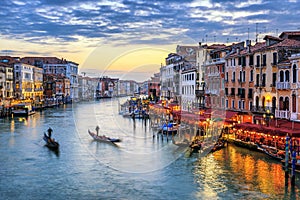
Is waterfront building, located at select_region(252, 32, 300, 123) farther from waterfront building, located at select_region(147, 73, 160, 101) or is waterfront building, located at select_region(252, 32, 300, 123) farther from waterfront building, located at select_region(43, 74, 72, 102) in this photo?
waterfront building, located at select_region(43, 74, 72, 102)

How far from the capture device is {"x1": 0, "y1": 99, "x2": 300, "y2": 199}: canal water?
10.0 meters

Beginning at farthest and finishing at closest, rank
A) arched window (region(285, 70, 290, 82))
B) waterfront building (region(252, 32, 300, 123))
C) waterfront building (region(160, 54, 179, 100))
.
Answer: waterfront building (region(160, 54, 179, 100)), waterfront building (region(252, 32, 300, 123)), arched window (region(285, 70, 290, 82))

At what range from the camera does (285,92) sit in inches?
601

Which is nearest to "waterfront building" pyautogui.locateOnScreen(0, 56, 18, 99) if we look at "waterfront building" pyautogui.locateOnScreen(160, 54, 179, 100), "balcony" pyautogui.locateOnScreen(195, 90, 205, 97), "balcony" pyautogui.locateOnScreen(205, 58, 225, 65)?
"waterfront building" pyautogui.locateOnScreen(160, 54, 179, 100)

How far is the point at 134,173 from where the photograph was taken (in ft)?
39.1

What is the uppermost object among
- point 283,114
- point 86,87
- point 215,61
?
point 215,61

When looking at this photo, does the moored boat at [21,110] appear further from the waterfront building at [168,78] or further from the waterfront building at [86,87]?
the waterfront building at [86,87]

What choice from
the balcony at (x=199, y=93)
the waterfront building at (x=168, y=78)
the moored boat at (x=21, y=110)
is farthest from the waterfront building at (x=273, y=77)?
the moored boat at (x=21, y=110)

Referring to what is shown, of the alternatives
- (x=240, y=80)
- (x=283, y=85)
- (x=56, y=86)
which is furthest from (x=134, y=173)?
(x=56, y=86)

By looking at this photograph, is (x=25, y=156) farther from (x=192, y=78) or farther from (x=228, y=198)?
(x=192, y=78)

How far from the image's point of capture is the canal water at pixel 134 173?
32.8ft

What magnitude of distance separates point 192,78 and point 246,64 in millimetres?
7635

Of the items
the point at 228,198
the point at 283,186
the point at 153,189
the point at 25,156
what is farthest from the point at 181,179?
the point at 25,156

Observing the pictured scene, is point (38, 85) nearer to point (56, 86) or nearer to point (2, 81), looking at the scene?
point (56, 86)
